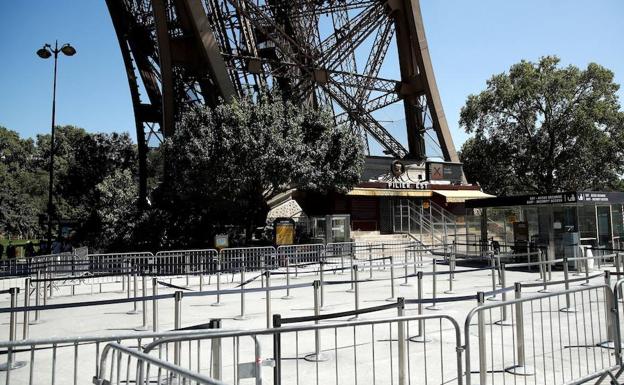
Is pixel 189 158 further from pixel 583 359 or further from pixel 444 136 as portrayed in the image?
pixel 444 136

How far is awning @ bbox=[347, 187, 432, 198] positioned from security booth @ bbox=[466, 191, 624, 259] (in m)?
12.1

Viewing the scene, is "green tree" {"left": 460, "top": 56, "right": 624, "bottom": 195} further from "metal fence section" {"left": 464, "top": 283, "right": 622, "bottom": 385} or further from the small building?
"metal fence section" {"left": 464, "top": 283, "right": 622, "bottom": 385}

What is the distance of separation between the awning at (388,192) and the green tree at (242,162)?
4128 mm

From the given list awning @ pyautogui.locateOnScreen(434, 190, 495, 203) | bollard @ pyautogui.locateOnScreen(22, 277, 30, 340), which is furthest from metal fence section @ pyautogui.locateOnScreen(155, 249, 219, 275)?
awning @ pyautogui.locateOnScreen(434, 190, 495, 203)

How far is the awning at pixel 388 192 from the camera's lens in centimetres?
3391

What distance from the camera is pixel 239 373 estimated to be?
160 inches

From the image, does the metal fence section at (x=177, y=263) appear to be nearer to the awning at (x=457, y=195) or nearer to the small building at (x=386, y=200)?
the small building at (x=386, y=200)

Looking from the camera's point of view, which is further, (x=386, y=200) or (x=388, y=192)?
(x=386, y=200)

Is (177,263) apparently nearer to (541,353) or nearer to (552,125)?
(541,353)

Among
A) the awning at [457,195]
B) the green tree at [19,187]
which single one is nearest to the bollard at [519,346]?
the awning at [457,195]

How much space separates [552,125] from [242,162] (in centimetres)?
2745

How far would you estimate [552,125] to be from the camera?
39906 mm

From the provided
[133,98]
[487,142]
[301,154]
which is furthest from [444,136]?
[133,98]

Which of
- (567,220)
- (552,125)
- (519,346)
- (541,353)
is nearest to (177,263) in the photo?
(541,353)
